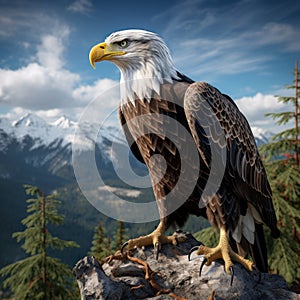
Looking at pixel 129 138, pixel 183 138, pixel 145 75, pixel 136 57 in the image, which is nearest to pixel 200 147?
pixel 183 138

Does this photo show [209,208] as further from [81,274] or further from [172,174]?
[81,274]

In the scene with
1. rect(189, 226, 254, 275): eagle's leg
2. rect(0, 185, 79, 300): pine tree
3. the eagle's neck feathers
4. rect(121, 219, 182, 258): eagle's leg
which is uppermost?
the eagle's neck feathers

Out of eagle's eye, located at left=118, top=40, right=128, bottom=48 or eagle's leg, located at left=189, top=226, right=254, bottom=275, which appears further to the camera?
eagle's eye, located at left=118, top=40, right=128, bottom=48

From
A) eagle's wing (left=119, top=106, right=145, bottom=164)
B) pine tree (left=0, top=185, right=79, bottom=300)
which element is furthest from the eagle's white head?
pine tree (left=0, top=185, right=79, bottom=300)

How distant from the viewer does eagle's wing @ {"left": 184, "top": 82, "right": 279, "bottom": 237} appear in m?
3.09

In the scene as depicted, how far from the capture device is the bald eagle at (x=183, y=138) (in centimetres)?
313

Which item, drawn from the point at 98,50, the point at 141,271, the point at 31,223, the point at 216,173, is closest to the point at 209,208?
A: the point at 216,173

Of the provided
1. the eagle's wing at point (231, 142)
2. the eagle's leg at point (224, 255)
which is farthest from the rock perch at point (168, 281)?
the eagle's wing at point (231, 142)

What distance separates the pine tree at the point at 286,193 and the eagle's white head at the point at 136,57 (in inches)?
250

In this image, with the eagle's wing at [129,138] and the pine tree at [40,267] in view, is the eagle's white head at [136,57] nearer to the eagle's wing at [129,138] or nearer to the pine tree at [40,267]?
the eagle's wing at [129,138]

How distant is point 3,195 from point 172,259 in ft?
621

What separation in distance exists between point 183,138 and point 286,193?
265 inches

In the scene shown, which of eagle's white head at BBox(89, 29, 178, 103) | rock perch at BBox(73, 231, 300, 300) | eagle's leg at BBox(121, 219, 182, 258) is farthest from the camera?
eagle's leg at BBox(121, 219, 182, 258)

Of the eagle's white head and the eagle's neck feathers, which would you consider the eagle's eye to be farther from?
the eagle's neck feathers
